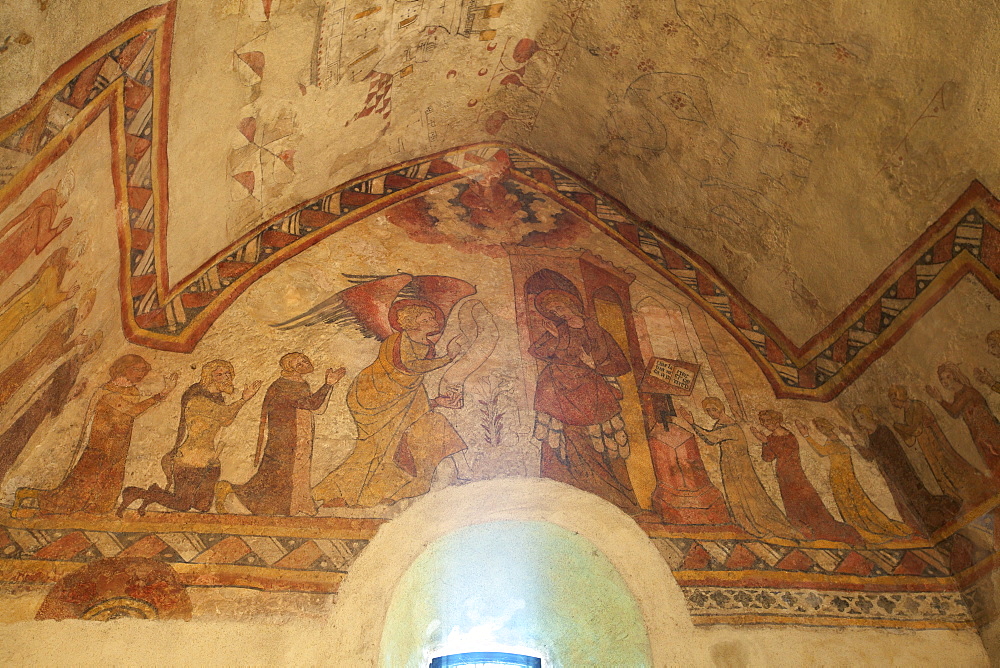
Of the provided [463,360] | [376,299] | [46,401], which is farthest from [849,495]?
[46,401]

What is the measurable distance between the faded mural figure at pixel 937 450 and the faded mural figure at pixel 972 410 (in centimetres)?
11

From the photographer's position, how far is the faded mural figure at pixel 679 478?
5.02m

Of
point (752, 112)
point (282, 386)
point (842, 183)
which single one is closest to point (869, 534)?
point (842, 183)

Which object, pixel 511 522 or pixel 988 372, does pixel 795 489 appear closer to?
pixel 988 372

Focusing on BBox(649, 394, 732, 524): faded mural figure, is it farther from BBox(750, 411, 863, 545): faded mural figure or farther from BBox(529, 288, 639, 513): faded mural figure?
BBox(750, 411, 863, 545): faded mural figure

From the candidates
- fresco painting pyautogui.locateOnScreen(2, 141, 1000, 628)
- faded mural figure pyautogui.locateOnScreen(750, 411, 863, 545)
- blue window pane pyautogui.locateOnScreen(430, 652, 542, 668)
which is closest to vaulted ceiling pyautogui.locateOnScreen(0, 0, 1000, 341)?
fresco painting pyautogui.locateOnScreen(2, 141, 1000, 628)

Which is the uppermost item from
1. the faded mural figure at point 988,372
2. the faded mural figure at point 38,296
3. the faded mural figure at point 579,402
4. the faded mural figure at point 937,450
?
the faded mural figure at point 988,372

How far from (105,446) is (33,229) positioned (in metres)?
1.17

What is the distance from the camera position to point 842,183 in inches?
209

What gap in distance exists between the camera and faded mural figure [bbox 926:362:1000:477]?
195 inches

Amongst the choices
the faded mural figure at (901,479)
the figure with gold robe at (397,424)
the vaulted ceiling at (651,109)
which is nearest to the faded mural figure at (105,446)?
the vaulted ceiling at (651,109)

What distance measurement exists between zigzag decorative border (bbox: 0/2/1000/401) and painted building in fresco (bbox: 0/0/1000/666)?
22 millimetres

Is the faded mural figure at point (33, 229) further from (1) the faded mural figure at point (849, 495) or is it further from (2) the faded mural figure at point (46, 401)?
(1) the faded mural figure at point (849, 495)

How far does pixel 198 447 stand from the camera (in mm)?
4691
